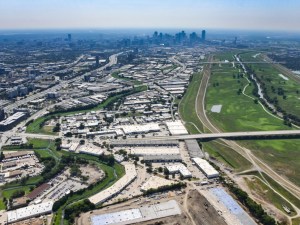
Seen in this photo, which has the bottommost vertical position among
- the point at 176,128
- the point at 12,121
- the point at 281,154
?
the point at 281,154

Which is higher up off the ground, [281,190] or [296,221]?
[281,190]

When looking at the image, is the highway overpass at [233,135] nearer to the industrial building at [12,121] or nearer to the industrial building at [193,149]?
the industrial building at [193,149]

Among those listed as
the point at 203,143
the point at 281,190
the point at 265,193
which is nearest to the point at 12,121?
the point at 203,143

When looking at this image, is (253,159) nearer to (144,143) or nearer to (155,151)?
(155,151)

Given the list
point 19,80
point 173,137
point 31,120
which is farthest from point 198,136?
point 19,80

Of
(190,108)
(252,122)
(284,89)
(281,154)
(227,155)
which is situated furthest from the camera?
(284,89)

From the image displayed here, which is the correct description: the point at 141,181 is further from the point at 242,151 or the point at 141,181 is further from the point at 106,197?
the point at 242,151

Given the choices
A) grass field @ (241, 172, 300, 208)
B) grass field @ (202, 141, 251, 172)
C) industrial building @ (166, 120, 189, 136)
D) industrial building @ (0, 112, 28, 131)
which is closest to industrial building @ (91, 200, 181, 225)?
grass field @ (241, 172, 300, 208)
